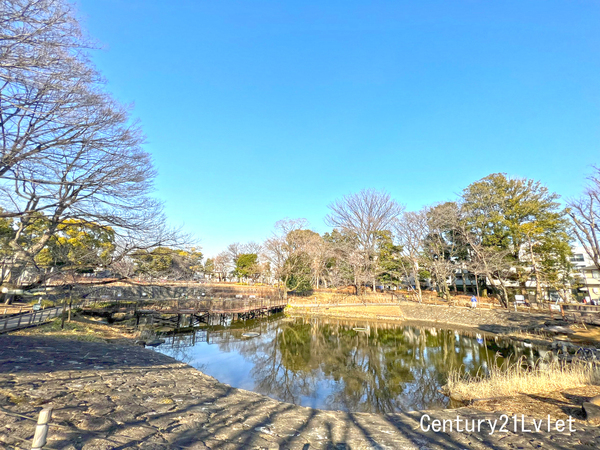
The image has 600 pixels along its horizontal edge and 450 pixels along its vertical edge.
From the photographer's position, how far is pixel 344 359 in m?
13.2

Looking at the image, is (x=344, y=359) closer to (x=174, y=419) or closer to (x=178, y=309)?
(x=174, y=419)

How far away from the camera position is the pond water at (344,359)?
896cm

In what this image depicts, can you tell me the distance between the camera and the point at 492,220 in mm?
26469

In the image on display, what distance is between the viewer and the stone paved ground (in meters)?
3.46

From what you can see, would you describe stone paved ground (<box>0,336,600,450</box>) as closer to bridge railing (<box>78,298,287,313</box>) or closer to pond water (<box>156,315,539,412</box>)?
pond water (<box>156,315,539,412</box>)

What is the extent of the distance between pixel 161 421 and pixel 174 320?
20.7 metres

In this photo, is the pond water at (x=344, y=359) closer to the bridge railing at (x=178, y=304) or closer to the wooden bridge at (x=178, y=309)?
the wooden bridge at (x=178, y=309)

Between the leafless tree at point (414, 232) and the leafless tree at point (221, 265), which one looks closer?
the leafless tree at point (414, 232)

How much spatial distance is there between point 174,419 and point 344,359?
1063 cm

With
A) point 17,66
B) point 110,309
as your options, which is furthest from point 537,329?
point 110,309

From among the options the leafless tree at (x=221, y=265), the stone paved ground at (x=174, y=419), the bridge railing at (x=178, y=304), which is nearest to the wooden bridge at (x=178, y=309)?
the bridge railing at (x=178, y=304)

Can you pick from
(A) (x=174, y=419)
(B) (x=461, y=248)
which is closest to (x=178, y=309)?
(A) (x=174, y=419)

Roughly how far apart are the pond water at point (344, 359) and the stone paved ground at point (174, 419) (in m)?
3.32

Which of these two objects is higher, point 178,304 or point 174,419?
point 174,419
